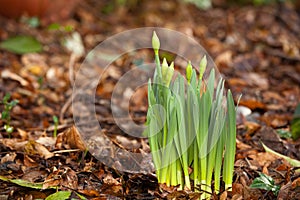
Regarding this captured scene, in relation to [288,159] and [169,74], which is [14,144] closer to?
[169,74]

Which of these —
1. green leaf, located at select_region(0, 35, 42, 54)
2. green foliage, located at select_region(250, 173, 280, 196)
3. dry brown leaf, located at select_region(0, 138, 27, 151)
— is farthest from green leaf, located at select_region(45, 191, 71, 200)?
green leaf, located at select_region(0, 35, 42, 54)

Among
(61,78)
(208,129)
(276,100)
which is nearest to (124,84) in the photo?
(61,78)

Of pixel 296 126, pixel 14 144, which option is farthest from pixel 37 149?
pixel 296 126

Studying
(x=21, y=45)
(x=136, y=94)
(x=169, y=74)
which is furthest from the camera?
(x=21, y=45)

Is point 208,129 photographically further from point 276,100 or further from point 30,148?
point 276,100

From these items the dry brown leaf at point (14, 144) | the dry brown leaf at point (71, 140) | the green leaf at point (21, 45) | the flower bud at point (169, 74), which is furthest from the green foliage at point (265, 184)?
the green leaf at point (21, 45)
